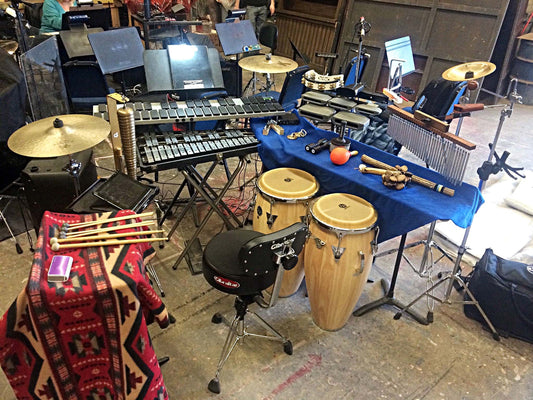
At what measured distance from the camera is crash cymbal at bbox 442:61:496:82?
3.18m

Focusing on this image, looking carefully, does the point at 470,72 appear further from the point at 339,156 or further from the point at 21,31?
the point at 21,31

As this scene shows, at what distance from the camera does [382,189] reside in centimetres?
271

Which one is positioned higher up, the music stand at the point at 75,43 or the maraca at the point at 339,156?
the music stand at the point at 75,43

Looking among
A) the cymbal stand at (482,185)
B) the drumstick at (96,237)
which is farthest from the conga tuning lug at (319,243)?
the drumstick at (96,237)

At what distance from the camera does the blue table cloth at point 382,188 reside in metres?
2.54

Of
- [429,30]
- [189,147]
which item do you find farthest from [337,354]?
[429,30]

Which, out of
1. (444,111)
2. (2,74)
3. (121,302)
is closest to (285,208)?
(121,302)

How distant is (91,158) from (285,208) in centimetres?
180

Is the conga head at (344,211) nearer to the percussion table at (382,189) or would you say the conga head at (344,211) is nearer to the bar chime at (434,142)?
the percussion table at (382,189)

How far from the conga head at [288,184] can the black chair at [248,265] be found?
0.34m

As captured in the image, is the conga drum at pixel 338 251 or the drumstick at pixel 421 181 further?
the drumstick at pixel 421 181

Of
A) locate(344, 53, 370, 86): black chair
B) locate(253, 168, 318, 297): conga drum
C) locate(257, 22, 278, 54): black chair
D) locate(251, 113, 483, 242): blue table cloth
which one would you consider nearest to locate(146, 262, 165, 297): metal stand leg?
locate(253, 168, 318, 297): conga drum

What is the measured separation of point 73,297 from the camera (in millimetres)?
1748

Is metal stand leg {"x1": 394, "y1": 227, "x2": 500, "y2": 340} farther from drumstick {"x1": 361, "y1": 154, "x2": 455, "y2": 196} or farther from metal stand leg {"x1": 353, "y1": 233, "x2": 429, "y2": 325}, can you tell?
drumstick {"x1": 361, "y1": 154, "x2": 455, "y2": 196}
